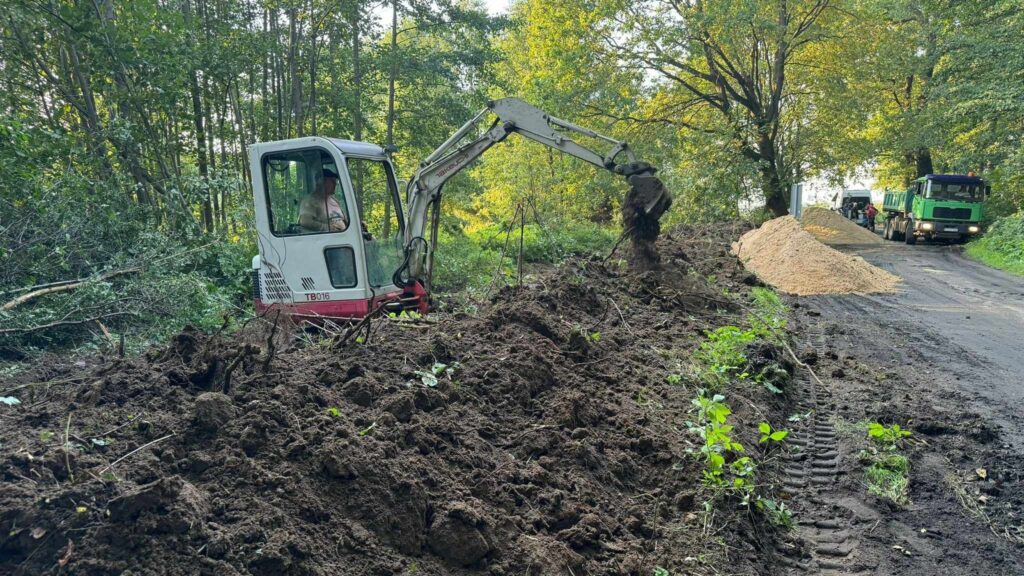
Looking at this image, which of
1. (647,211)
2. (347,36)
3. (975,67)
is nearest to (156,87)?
(347,36)

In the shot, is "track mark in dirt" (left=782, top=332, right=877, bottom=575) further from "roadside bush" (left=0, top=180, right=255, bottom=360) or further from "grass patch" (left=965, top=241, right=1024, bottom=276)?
"grass patch" (left=965, top=241, right=1024, bottom=276)

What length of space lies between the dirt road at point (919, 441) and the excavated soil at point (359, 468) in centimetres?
61

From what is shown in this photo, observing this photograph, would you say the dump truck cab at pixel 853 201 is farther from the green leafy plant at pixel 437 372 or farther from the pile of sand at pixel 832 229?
the green leafy plant at pixel 437 372

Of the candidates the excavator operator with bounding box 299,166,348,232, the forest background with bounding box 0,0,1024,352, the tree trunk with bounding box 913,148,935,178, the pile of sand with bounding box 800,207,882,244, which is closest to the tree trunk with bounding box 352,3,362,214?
the forest background with bounding box 0,0,1024,352

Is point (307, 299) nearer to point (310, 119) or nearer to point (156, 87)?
point (156, 87)

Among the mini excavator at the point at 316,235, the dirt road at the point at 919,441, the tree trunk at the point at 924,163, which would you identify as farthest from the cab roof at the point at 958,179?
the mini excavator at the point at 316,235

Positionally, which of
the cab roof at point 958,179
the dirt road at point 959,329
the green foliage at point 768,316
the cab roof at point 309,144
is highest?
the cab roof at point 958,179

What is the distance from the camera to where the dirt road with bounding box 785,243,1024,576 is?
4.10 m

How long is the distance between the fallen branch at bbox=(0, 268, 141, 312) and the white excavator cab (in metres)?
1.67

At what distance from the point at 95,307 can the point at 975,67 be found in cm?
2840

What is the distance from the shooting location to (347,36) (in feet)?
52.5

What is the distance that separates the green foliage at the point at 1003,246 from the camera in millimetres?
18859

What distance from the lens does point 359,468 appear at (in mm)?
3635

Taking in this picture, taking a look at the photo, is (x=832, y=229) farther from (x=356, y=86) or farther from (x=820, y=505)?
(x=820, y=505)
